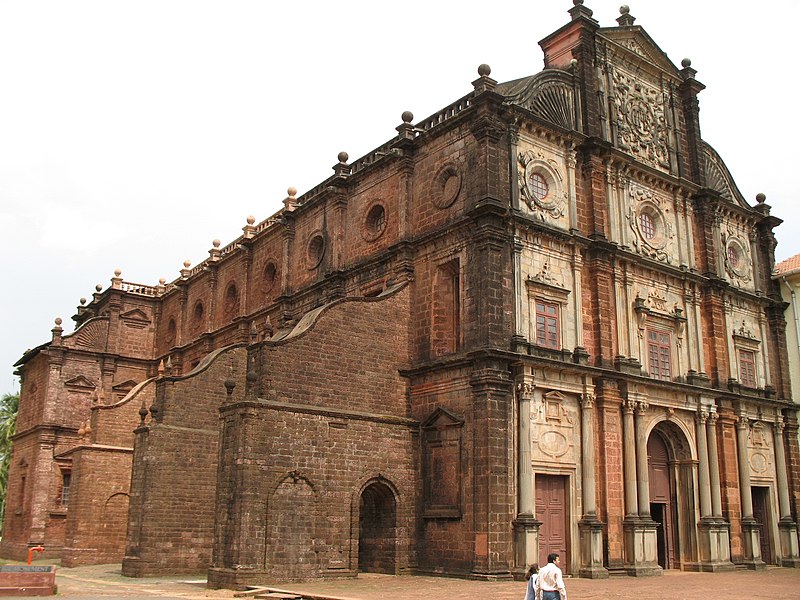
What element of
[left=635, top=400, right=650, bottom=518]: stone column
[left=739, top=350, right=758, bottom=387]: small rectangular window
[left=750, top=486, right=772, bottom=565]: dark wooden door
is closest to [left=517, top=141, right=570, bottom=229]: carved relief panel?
[left=635, top=400, right=650, bottom=518]: stone column

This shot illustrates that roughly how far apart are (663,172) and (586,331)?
7.31 m

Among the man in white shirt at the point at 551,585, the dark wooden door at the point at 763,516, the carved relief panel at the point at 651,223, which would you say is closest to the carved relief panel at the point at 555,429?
the carved relief panel at the point at 651,223

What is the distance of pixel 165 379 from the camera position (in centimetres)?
2459

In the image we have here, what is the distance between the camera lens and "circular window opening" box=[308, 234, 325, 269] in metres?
29.9

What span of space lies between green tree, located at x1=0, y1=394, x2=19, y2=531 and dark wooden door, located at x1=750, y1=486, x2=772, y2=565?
44.9 metres

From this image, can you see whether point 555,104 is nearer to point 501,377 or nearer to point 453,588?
point 501,377

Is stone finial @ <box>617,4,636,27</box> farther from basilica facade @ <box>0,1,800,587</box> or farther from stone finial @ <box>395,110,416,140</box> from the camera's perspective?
stone finial @ <box>395,110,416,140</box>

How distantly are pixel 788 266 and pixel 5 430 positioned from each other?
161 feet

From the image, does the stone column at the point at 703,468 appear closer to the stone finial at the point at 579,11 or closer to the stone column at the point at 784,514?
the stone column at the point at 784,514

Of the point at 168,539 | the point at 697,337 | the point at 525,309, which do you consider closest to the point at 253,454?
the point at 168,539

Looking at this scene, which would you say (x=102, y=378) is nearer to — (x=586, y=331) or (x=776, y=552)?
(x=586, y=331)

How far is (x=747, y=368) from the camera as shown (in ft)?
96.9

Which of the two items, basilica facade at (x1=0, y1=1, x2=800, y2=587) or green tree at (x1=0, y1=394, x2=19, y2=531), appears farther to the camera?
green tree at (x1=0, y1=394, x2=19, y2=531)

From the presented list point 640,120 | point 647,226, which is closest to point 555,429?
Result: point 647,226
